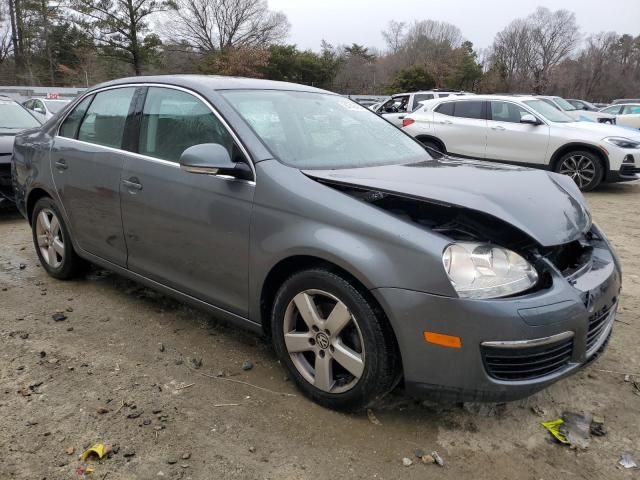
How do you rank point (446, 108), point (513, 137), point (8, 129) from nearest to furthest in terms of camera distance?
1. point (8, 129)
2. point (513, 137)
3. point (446, 108)

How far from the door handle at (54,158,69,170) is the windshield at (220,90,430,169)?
62.5 inches

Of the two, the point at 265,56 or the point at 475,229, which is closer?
the point at 475,229

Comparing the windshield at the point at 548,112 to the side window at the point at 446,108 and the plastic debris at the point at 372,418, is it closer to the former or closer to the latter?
the side window at the point at 446,108

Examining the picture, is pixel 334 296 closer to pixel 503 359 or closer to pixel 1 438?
pixel 503 359

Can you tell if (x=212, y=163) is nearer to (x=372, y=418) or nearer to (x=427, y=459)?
(x=372, y=418)

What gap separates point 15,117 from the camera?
292 inches

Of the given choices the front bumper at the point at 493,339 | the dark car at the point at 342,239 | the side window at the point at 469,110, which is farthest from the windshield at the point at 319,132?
the side window at the point at 469,110

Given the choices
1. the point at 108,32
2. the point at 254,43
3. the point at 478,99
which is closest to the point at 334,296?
the point at 478,99

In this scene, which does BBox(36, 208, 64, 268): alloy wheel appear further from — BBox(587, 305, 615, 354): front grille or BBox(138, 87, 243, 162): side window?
BBox(587, 305, 615, 354): front grille

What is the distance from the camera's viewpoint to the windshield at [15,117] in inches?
282

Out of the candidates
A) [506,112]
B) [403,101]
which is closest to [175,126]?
[506,112]

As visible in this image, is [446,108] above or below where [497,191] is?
above

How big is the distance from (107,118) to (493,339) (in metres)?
3.02

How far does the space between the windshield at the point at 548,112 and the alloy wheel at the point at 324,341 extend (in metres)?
8.24
